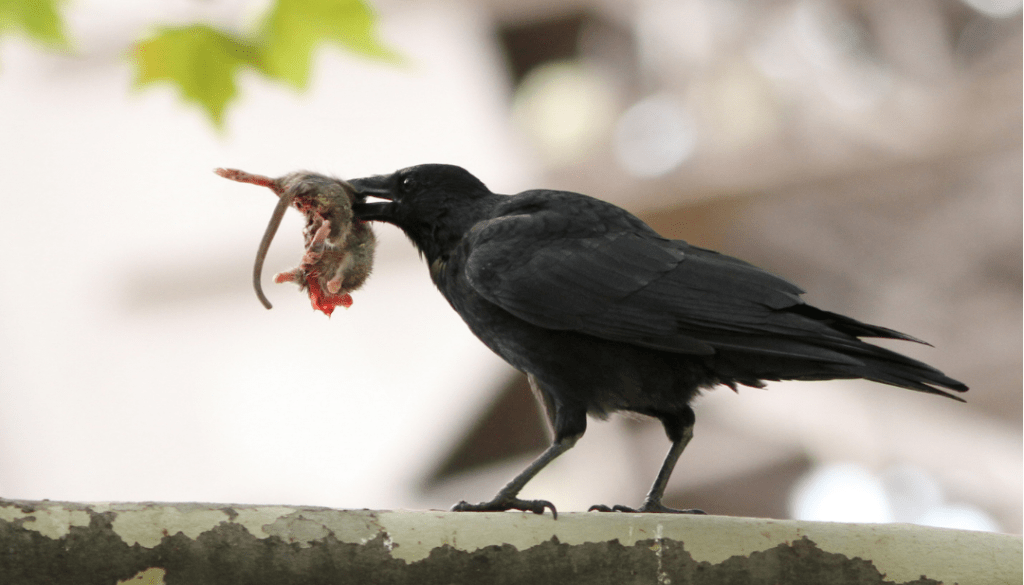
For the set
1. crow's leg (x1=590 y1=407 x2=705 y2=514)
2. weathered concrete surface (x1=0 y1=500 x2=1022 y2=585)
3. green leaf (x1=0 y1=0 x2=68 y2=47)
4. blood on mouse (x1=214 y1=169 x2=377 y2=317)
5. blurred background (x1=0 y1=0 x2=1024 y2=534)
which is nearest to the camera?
weathered concrete surface (x1=0 y1=500 x2=1022 y2=585)

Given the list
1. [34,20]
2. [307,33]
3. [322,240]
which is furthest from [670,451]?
[34,20]

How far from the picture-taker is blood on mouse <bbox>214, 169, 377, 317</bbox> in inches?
109

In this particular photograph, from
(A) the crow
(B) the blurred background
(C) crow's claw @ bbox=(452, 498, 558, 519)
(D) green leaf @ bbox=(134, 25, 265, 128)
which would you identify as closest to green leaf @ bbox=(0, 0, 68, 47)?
(D) green leaf @ bbox=(134, 25, 265, 128)

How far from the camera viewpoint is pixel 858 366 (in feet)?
7.49

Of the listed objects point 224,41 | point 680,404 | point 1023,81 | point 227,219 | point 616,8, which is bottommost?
point 680,404

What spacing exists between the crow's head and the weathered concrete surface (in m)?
1.16

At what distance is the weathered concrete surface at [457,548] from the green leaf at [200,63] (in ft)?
5.41

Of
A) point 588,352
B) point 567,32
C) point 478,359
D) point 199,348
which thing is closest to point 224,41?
point 588,352

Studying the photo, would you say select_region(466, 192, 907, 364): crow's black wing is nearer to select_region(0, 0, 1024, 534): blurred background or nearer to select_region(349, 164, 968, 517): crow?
select_region(349, 164, 968, 517): crow

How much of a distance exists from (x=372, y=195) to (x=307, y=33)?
519mm

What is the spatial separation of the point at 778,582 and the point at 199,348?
8.43 metres

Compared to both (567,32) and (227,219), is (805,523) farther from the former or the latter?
(567,32)

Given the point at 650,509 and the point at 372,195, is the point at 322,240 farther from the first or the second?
the point at 650,509

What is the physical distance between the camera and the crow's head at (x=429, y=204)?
2949 mm
